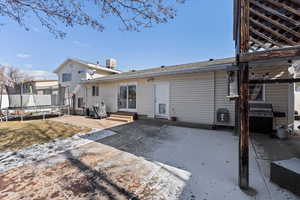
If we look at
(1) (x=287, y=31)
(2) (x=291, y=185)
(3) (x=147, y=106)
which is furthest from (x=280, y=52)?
(3) (x=147, y=106)

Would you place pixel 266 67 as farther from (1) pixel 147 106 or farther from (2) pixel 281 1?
(1) pixel 147 106

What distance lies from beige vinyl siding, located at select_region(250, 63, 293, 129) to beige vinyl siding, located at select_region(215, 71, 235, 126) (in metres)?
1.36

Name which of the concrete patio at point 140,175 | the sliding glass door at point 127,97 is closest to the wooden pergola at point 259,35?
the concrete patio at point 140,175

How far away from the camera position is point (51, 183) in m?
2.36

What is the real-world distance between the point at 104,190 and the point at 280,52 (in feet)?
10.6

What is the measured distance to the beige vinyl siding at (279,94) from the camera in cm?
525

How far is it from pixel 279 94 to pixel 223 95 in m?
1.94

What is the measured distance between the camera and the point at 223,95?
20.4 ft

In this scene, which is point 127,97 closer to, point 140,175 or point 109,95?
point 109,95

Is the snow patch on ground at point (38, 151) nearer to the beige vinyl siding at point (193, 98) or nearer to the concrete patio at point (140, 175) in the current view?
the concrete patio at point (140, 175)

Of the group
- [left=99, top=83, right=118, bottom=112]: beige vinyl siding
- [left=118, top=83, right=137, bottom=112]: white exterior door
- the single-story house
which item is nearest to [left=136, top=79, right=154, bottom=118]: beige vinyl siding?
the single-story house

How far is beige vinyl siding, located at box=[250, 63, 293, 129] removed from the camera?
5.25 metres

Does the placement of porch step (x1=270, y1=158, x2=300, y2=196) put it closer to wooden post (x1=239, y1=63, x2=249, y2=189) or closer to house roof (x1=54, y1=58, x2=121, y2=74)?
wooden post (x1=239, y1=63, x2=249, y2=189)

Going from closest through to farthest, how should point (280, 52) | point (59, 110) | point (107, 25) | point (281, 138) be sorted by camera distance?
point (280, 52), point (107, 25), point (281, 138), point (59, 110)
